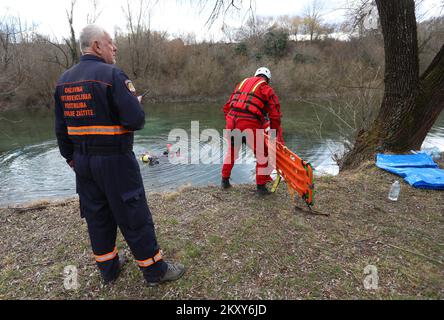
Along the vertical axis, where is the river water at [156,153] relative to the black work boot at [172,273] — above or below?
below

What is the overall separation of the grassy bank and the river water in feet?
11.1

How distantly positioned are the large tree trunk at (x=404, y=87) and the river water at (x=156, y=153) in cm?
322

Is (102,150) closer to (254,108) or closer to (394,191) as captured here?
(254,108)

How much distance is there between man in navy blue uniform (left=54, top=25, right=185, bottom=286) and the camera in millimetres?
2098

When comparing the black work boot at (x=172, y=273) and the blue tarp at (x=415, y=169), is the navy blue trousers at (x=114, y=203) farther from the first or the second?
the blue tarp at (x=415, y=169)

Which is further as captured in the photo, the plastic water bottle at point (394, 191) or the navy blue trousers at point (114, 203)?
the plastic water bottle at point (394, 191)

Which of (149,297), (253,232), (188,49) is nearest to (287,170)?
(253,232)

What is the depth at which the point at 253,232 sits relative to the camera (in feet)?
11.3

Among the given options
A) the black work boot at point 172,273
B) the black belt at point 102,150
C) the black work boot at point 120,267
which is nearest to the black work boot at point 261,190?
the black work boot at point 172,273

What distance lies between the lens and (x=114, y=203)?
2.25 metres

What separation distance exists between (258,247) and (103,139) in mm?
1960

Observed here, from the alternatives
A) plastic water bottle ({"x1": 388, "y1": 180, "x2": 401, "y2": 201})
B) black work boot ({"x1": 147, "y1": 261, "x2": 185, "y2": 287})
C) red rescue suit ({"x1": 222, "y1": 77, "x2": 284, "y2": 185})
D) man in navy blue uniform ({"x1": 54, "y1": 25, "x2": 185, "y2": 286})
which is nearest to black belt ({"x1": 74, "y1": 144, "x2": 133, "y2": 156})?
man in navy blue uniform ({"x1": 54, "y1": 25, "x2": 185, "y2": 286})

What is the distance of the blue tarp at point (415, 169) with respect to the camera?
15.1 ft

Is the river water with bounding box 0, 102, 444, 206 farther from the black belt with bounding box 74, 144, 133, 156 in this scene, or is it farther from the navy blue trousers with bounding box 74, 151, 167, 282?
the black belt with bounding box 74, 144, 133, 156
